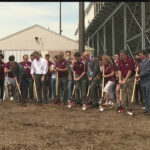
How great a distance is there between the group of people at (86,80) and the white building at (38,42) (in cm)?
1338

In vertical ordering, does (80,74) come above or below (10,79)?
above

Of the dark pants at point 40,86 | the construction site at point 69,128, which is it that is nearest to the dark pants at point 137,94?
the construction site at point 69,128

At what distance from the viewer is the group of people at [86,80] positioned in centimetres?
1043

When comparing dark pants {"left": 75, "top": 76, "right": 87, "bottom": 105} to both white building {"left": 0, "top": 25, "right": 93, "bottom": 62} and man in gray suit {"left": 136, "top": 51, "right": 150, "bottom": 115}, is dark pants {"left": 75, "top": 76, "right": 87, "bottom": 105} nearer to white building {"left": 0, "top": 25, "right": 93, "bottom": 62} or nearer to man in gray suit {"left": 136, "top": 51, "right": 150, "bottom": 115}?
man in gray suit {"left": 136, "top": 51, "right": 150, "bottom": 115}

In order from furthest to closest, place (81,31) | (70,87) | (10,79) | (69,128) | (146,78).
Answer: (81,31), (10,79), (70,87), (146,78), (69,128)

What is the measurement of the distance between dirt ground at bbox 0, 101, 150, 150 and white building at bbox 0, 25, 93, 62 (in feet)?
53.8

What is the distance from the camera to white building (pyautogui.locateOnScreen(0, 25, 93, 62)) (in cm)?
2728

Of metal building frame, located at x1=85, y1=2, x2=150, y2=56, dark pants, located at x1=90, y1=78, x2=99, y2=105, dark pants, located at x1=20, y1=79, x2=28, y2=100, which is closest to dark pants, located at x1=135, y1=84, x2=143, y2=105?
dark pants, located at x1=90, y1=78, x2=99, y2=105

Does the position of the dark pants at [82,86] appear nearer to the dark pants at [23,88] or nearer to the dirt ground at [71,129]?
the dirt ground at [71,129]

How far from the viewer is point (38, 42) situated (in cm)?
2772

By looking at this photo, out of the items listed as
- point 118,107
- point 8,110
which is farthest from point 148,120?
point 8,110

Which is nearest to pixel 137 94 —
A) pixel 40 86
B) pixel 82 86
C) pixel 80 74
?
pixel 82 86

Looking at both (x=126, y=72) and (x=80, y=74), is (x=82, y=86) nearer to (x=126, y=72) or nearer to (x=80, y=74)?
(x=80, y=74)

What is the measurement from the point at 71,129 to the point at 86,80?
13.6ft
